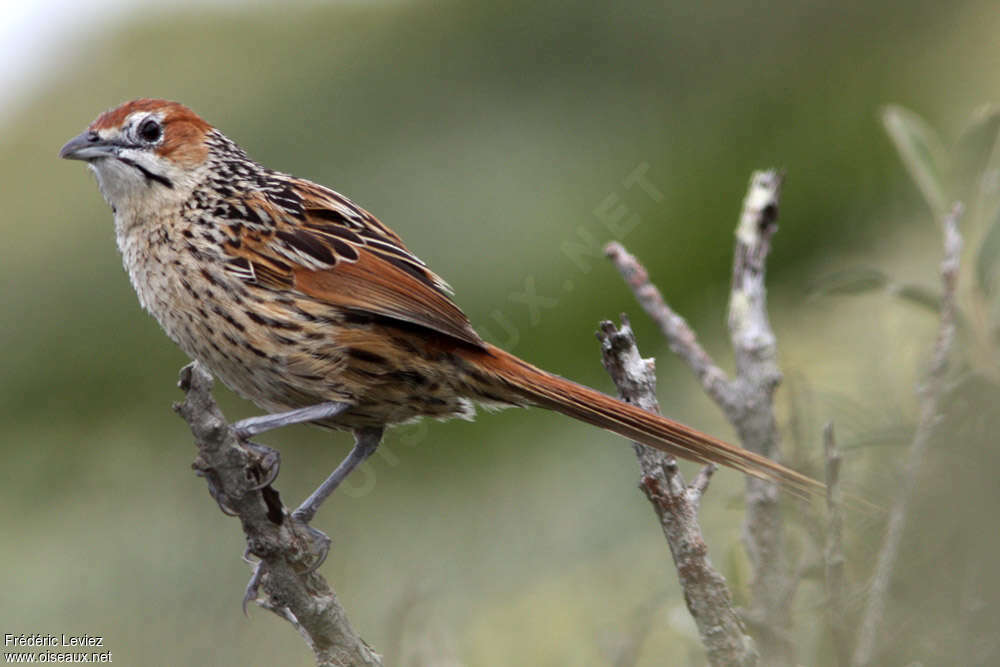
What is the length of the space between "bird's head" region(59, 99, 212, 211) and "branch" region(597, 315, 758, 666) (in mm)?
1749

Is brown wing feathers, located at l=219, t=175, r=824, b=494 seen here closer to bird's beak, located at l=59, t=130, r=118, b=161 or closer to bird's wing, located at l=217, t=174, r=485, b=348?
bird's wing, located at l=217, t=174, r=485, b=348

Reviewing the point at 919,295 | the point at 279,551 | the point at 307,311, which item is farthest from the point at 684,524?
the point at 307,311

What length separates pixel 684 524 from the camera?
2578 millimetres

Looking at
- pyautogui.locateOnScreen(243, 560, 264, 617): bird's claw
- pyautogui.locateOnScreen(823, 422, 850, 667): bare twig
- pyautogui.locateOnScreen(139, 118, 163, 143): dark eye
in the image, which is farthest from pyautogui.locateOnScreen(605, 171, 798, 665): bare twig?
pyautogui.locateOnScreen(139, 118, 163, 143): dark eye

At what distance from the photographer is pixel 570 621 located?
3.85 metres

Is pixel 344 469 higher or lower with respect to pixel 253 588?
higher

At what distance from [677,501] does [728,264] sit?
4372 millimetres

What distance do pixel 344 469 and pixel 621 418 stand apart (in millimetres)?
1002

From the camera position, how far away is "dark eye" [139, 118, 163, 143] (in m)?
4.05

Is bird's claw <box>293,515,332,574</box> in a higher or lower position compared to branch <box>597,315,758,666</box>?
lower

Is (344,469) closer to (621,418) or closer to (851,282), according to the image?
(621,418)

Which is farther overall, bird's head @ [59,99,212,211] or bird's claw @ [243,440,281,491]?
bird's head @ [59,99,212,211]

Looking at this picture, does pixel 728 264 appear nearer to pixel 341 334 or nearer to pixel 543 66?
pixel 543 66

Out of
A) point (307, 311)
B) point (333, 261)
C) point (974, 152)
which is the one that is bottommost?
point (307, 311)
